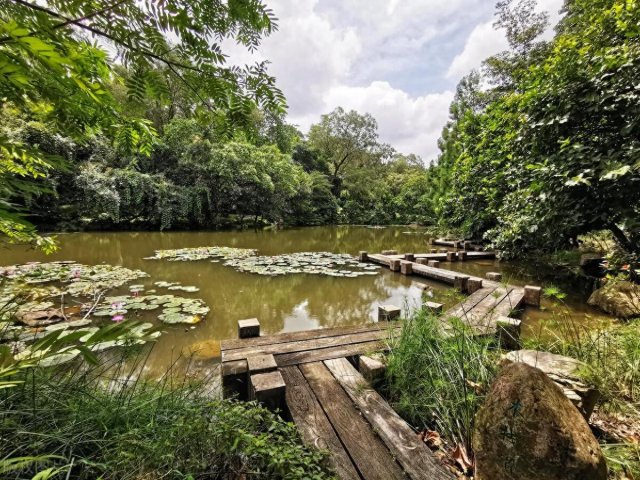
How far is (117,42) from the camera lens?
3.15 ft

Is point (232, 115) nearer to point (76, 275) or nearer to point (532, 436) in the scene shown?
point (532, 436)

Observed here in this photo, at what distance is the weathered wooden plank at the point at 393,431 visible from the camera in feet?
4.17

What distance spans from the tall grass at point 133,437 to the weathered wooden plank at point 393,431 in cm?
37

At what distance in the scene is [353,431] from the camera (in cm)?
149

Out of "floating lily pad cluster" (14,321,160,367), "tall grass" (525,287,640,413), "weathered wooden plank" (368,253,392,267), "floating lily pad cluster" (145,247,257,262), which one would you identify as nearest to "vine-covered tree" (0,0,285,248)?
"floating lily pad cluster" (14,321,160,367)

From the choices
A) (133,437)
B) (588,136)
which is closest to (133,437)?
(133,437)

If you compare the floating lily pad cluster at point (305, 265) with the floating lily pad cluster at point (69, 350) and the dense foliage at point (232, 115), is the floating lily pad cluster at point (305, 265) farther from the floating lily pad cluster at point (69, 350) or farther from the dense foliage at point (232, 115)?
the floating lily pad cluster at point (69, 350)

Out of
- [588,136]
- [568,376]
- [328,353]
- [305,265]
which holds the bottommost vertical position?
[305,265]

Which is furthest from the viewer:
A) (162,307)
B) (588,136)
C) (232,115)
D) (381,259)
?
(381,259)

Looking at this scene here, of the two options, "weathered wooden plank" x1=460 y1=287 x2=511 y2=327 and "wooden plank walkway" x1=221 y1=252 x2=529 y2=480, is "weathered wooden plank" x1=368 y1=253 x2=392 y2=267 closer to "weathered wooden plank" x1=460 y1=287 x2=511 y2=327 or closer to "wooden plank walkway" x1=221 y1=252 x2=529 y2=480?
"weathered wooden plank" x1=460 y1=287 x2=511 y2=327

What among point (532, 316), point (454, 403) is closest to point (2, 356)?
point (454, 403)

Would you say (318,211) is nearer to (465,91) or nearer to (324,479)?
(465,91)

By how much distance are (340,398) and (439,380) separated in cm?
60

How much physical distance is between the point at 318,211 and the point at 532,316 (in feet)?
54.6
